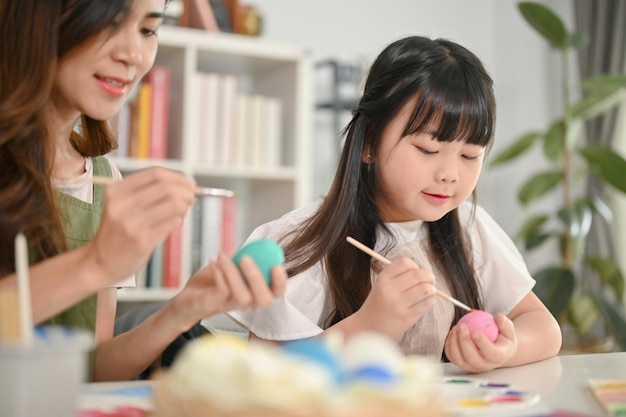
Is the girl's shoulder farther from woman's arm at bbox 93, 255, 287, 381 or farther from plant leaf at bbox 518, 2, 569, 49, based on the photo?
plant leaf at bbox 518, 2, 569, 49

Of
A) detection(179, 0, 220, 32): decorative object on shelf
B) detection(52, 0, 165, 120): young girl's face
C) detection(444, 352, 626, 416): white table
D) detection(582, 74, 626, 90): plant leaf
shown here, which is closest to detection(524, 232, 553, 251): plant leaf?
detection(582, 74, 626, 90): plant leaf

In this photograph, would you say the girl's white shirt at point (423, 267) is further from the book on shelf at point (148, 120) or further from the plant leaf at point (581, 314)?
the plant leaf at point (581, 314)

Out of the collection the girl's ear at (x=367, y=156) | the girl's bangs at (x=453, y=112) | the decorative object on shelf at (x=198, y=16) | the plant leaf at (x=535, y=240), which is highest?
the decorative object on shelf at (x=198, y=16)

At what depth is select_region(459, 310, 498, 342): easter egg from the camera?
44.7 inches

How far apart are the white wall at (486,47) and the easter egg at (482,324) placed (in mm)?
2343

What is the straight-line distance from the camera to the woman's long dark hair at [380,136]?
1.39 m

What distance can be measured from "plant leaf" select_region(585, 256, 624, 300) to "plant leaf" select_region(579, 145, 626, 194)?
377 mm

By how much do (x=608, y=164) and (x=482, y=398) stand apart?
2.40 m

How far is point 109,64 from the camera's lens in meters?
1.05

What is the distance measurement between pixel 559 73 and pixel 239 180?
1.65 m

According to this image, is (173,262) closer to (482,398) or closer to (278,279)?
(278,279)

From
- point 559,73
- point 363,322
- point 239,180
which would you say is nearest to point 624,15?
point 559,73

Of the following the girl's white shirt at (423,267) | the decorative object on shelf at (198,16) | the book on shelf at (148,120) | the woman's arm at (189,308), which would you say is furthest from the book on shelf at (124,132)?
the woman's arm at (189,308)

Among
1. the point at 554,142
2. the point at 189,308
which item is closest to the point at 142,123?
the point at 554,142
